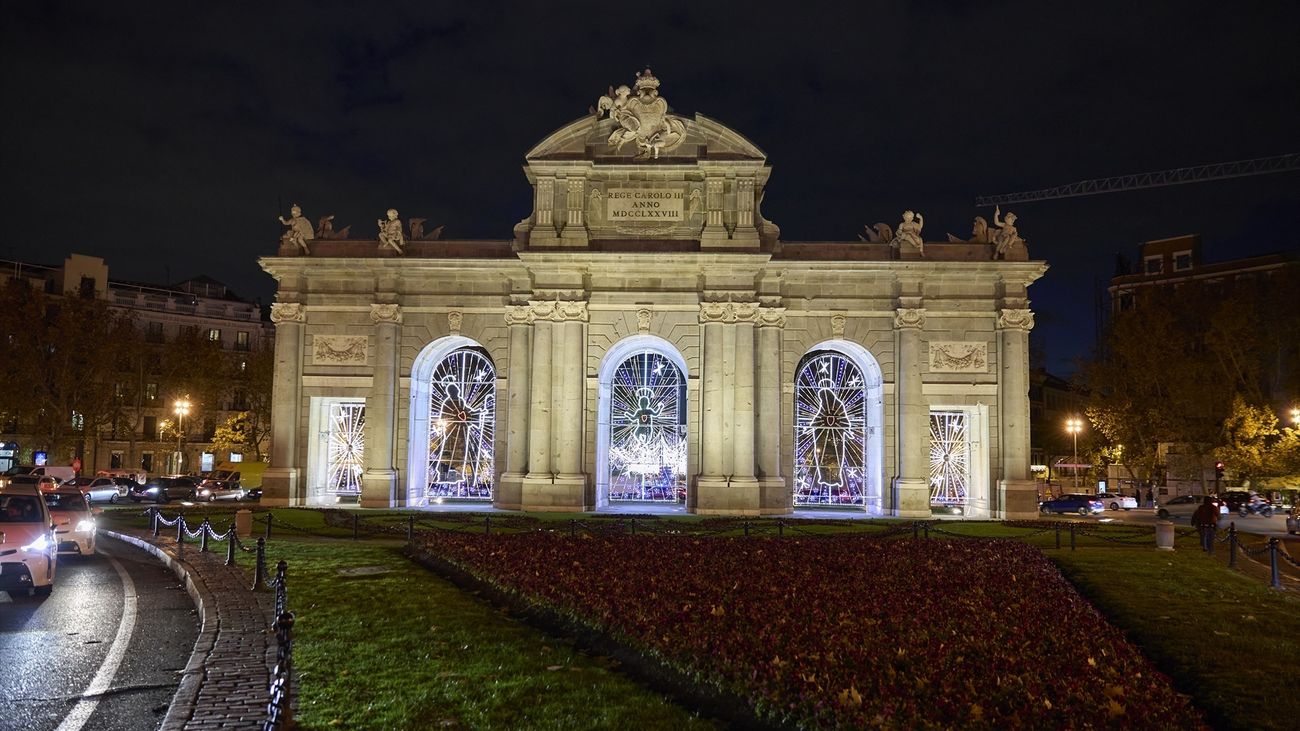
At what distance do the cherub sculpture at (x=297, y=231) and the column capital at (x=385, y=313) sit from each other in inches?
153

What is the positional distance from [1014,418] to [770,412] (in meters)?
9.34

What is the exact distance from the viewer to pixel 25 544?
573 inches

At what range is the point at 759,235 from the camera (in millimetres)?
35156

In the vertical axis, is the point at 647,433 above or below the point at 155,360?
below

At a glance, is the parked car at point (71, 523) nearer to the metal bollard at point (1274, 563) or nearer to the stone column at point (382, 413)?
the stone column at point (382, 413)

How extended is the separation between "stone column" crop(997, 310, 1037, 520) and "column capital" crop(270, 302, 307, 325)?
90.1 ft

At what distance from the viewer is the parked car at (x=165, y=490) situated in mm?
45750

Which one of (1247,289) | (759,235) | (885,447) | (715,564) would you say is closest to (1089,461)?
(1247,289)

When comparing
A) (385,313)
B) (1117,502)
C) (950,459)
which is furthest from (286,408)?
(1117,502)

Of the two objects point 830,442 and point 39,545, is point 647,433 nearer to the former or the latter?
point 830,442

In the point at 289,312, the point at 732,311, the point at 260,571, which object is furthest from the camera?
the point at 289,312

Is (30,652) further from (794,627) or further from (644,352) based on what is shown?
(644,352)

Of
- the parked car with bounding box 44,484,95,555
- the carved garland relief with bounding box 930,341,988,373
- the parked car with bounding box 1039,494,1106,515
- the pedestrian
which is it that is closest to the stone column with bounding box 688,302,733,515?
the carved garland relief with bounding box 930,341,988,373

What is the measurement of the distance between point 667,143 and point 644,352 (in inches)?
337
